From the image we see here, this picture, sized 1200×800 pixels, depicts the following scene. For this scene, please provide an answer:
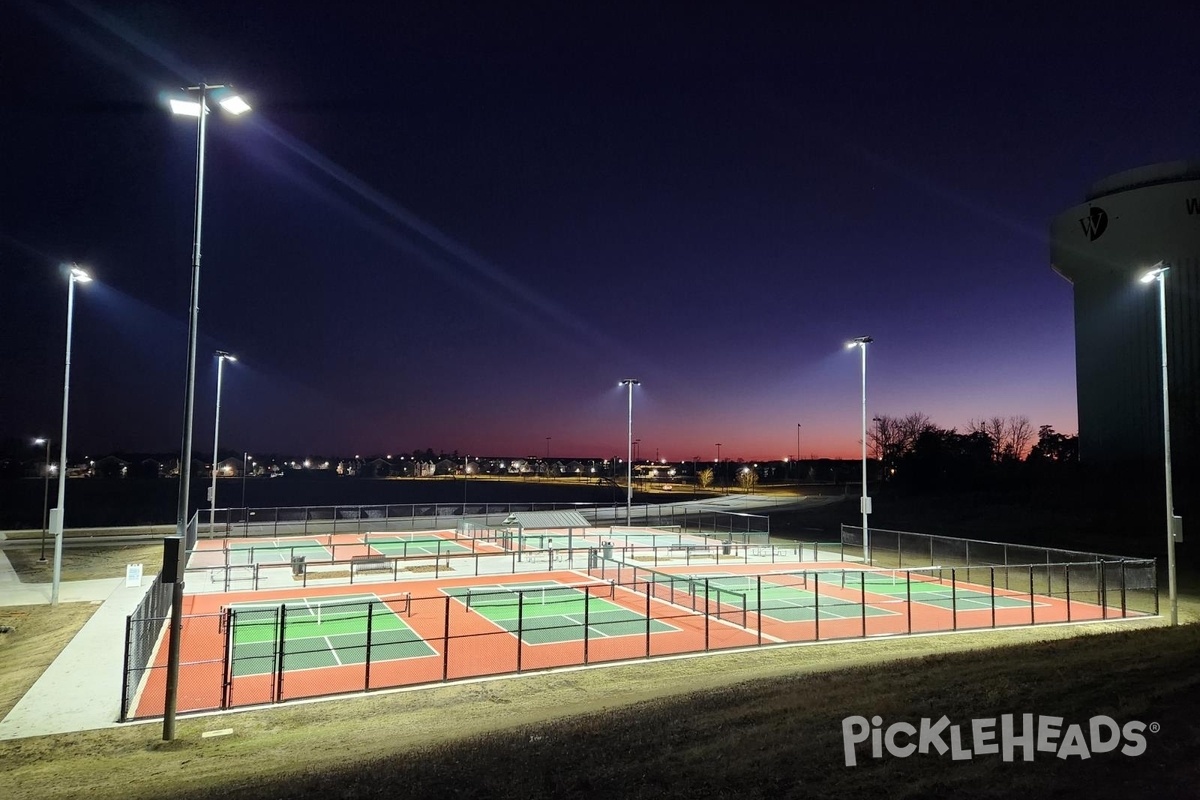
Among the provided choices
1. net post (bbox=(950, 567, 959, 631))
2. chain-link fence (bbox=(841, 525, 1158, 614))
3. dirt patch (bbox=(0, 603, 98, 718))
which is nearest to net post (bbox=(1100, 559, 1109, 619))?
chain-link fence (bbox=(841, 525, 1158, 614))

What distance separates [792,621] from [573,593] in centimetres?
914

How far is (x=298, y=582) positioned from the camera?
106ft

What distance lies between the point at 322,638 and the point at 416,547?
2280 cm

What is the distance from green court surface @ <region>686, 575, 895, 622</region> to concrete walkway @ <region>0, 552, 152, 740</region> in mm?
15804

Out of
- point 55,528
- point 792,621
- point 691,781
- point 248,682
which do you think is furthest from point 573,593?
point 691,781

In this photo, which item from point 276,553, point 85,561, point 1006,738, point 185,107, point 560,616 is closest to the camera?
point 1006,738

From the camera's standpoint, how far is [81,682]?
57.2 ft

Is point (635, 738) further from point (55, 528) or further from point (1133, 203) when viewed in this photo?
point (1133, 203)

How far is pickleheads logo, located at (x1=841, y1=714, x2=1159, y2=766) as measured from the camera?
7938 millimetres

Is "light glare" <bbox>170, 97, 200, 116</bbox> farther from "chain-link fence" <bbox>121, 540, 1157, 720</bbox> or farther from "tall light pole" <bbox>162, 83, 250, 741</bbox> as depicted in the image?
"chain-link fence" <bbox>121, 540, 1157, 720</bbox>

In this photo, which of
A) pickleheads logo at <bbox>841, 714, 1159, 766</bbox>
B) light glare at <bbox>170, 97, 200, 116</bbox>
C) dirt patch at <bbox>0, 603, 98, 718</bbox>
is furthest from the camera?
dirt patch at <bbox>0, 603, 98, 718</bbox>

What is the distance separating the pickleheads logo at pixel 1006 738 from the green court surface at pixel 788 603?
14737mm

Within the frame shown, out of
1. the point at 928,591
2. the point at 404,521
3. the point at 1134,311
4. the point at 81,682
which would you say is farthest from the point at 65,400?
the point at 1134,311

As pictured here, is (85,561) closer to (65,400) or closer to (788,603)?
(65,400)
